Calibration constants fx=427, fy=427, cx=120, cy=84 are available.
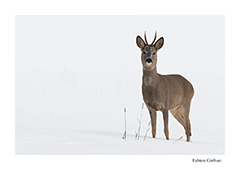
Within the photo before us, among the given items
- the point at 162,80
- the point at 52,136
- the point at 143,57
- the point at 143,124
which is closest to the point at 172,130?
the point at 143,124

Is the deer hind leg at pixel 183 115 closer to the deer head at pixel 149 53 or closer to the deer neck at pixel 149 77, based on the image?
the deer neck at pixel 149 77

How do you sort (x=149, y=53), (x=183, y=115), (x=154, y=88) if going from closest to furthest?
1. (x=149, y=53)
2. (x=154, y=88)
3. (x=183, y=115)

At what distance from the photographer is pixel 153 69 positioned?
299 inches

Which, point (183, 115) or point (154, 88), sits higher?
point (154, 88)

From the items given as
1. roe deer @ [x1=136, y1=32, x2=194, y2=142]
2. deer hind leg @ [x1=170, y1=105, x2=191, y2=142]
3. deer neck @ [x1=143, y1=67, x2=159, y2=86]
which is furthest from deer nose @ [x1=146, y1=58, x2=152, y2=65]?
deer hind leg @ [x1=170, y1=105, x2=191, y2=142]

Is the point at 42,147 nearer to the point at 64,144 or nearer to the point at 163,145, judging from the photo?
the point at 64,144

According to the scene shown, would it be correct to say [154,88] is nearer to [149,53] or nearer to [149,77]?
[149,77]

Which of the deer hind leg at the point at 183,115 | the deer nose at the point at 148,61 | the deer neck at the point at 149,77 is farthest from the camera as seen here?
the deer hind leg at the point at 183,115

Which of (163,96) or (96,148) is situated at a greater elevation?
(163,96)

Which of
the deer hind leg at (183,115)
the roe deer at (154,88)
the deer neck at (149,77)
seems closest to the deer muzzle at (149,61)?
the roe deer at (154,88)

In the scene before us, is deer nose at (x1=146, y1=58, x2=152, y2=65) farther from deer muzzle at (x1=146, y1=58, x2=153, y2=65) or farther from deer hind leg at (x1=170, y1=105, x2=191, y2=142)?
deer hind leg at (x1=170, y1=105, x2=191, y2=142)

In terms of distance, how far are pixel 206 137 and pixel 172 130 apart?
98cm

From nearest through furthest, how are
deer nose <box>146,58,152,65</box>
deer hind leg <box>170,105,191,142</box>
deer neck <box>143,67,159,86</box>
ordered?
deer nose <box>146,58,152,65</box> < deer neck <box>143,67,159,86</box> < deer hind leg <box>170,105,191,142</box>

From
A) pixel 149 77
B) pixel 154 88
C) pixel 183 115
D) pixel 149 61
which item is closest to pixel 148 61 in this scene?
pixel 149 61
